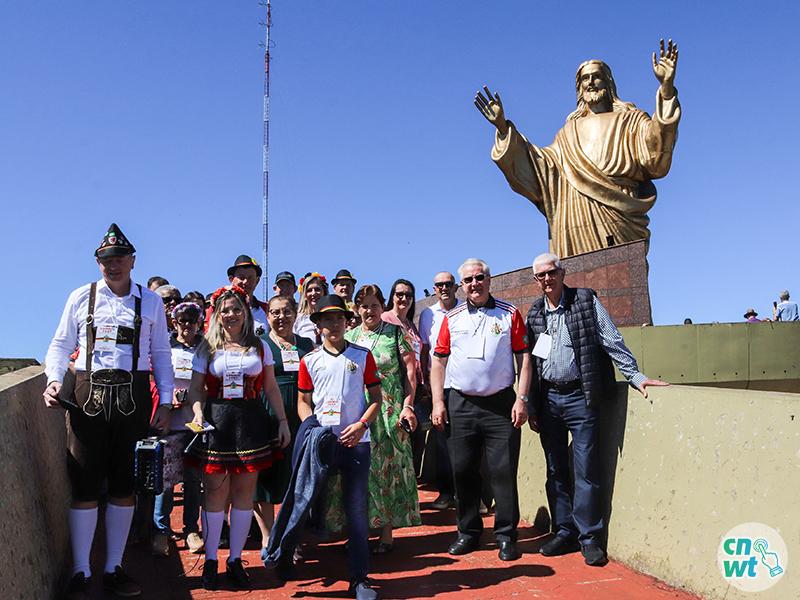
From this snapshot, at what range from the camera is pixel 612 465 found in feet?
15.2

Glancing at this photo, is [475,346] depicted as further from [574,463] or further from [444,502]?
[444,502]

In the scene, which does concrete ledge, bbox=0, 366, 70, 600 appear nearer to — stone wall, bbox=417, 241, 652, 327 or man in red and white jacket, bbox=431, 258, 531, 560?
man in red and white jacket, bbox=431, 258, 531, 560

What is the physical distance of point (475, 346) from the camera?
187 inches

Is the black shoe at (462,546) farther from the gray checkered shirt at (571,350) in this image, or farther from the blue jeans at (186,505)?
the blue jeans at (186,505)

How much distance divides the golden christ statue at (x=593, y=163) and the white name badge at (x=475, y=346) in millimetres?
10032

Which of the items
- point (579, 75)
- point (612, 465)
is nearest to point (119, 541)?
point (612, 465)

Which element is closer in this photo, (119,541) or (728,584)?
(728,584)

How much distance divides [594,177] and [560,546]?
35.9 feet

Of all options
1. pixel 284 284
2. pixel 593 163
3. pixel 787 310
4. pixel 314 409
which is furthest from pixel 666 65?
pixel 314 409

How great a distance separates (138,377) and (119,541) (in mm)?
877

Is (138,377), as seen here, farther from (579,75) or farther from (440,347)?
(579,75)

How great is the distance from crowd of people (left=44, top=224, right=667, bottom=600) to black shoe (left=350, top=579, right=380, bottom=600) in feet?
0.04

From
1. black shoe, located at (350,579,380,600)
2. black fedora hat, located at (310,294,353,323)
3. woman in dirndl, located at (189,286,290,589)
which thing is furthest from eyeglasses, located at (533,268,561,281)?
black shoe, located at (350,579,380,600)

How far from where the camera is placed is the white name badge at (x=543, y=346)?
4738 millimetres
